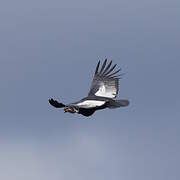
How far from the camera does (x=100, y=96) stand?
7512cm

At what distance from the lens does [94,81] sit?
81.2 m

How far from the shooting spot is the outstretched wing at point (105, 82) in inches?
3014

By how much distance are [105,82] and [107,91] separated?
2805 millimetres

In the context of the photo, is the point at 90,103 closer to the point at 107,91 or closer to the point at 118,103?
the point at 118,103

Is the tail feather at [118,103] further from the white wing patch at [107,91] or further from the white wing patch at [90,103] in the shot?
the white wing patch at [107,91]

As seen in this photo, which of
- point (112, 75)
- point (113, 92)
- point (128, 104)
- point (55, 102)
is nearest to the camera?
point (55, 102)

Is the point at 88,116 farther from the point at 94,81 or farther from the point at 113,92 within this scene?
the point at 94,81

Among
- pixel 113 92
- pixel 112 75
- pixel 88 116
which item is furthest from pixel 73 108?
pixel 112 75

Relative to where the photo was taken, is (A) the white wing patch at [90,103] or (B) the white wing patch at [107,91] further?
(B) the white wing patch at [107,91]

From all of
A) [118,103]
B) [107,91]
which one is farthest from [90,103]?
[107,91]

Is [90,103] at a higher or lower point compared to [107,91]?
lower

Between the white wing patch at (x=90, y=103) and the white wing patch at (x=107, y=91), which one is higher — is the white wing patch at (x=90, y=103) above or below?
below

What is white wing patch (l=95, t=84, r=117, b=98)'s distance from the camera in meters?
74.9

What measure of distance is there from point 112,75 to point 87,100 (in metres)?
9.04
